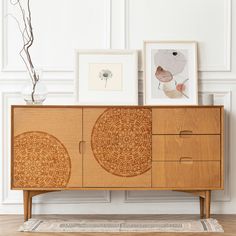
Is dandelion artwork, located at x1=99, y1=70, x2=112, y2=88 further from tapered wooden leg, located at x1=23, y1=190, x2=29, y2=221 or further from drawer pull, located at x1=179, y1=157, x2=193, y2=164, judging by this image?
tapered wooden leg, located at x1=23, y1=190, x2=29, y2=221

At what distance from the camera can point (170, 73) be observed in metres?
3.74

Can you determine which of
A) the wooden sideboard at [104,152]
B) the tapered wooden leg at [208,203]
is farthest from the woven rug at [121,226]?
the wooden sideboard at [104,152]

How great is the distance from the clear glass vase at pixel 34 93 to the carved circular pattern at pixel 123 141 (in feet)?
1.41

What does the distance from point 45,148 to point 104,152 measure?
37cm

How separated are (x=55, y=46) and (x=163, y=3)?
815 millimetres

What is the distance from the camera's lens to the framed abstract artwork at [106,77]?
12.1ft

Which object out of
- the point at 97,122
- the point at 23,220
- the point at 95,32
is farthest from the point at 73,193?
the point at 95,32

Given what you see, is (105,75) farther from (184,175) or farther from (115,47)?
(184,175)

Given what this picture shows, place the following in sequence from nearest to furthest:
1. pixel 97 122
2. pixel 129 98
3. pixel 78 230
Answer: pixel 78 230 → pixel 97 122 → pixel 129 98

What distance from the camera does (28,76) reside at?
375 cm

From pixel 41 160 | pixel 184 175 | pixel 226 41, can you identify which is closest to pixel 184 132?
pixel 184 175

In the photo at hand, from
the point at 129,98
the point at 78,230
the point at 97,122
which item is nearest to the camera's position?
the point at 78,230

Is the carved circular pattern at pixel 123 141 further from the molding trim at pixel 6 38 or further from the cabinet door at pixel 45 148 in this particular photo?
the molding trim at pixel 6 38

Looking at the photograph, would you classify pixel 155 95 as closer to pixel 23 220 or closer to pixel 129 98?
pixel 129 98
